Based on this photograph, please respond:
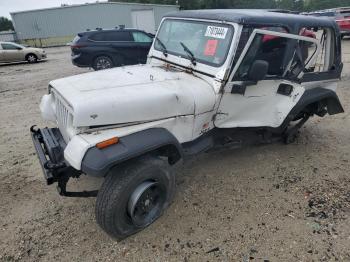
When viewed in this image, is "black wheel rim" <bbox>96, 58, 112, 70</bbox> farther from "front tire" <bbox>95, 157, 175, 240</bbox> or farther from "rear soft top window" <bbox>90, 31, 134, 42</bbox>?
"front tire" <bbox>95, 157, 175, 240</bbox>

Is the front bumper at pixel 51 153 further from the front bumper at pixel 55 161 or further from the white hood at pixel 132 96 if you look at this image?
the white hood at pixel 132 96

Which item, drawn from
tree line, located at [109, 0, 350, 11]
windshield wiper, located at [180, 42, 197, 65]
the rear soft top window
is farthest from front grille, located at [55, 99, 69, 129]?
tree line, located at [109, 0, 350, 11]

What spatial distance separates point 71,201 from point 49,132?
831 mm

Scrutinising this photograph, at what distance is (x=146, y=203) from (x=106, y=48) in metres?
8.82

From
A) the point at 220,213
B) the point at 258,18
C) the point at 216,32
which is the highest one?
the point at 258,18

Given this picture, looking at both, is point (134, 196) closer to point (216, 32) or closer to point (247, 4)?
point (216, 32)

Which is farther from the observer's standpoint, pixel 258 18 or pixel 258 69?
pixel 258 18

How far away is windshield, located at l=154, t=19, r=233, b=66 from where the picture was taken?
3.46m

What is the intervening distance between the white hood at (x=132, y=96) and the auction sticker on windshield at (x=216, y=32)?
0.51 meters

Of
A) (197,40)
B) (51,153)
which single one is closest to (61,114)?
(51,153)

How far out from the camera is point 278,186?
3928 mm

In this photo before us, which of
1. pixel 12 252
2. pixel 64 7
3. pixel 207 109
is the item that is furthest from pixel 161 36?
pixel 64 7

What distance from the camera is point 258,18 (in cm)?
348

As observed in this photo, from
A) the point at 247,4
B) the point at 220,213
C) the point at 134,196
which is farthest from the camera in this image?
the point at 247,4
